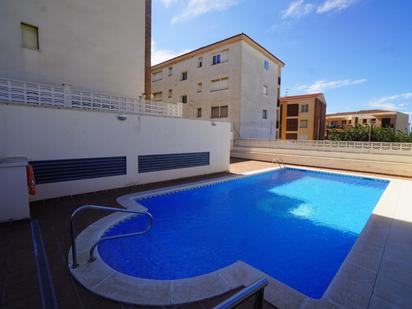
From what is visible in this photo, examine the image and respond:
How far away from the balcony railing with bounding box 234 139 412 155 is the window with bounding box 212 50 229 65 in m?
9.42

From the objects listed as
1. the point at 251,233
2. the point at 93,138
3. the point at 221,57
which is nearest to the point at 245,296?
the point at 251,233

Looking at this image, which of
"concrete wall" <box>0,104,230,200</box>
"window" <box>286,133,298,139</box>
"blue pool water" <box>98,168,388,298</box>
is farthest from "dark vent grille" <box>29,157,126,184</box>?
"window" <box>286,133,298,139</box>

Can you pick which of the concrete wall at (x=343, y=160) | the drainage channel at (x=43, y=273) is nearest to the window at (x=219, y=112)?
the concrete wall at (x=343, y=160)

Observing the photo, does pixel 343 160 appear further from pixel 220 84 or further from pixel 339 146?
pixel 220 84

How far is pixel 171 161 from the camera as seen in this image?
426 inches

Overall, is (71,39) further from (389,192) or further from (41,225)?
(389,192)

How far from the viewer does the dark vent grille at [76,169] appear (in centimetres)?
707

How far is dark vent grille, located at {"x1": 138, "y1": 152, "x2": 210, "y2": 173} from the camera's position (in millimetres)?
9820

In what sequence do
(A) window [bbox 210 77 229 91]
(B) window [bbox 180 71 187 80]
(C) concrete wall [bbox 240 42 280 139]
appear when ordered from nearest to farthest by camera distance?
(C) concrete wall [bbox 240 42 280 139] < (A) window [bbox 210 77 229 91] < (B) window [bbox 180 71 187 80]

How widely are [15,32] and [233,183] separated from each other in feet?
40.3

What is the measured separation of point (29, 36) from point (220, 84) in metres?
16.9

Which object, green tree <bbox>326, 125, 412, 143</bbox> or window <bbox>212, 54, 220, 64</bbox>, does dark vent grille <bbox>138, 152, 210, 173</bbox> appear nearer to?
window <bbox>212, 54, 220, 64</bbox>

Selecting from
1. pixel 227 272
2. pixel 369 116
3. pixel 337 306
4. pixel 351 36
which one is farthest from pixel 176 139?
pixel 369 116

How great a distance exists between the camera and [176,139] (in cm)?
1088
